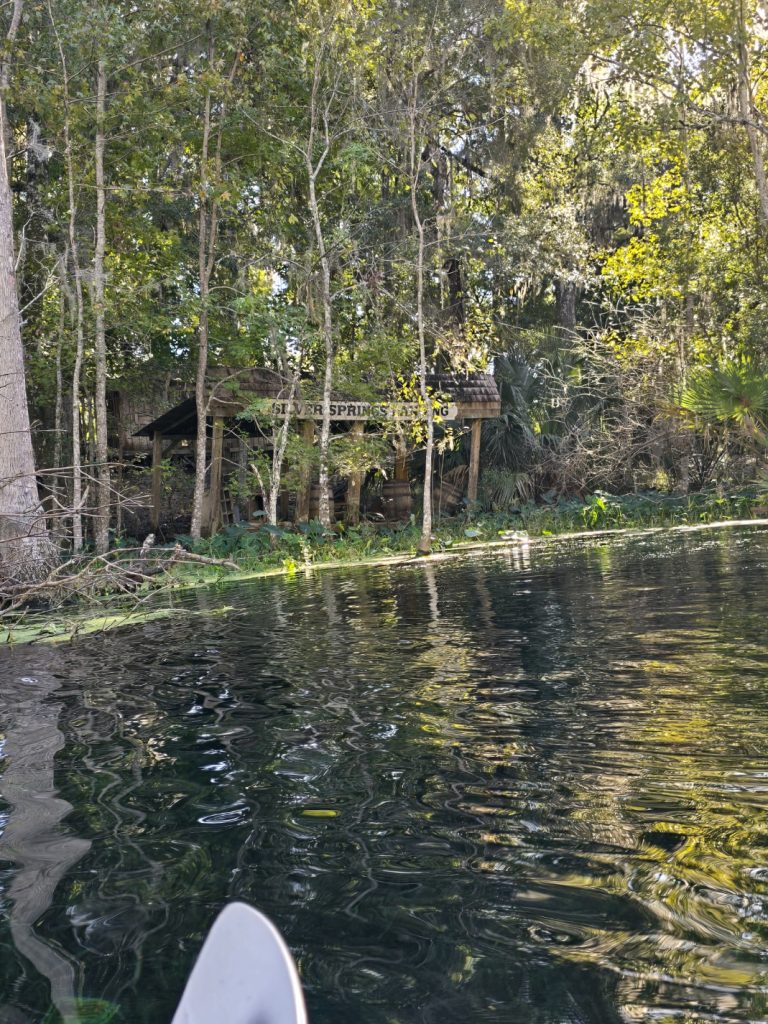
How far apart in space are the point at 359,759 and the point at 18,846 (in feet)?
4.41

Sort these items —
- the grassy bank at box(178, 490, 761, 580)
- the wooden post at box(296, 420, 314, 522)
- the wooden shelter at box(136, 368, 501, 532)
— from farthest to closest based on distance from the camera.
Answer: the wooden post at box(296, 420, 314, 522), the wooden shelter at box(136, 368, 501, 532), the grassy bank at box(178, 490, 761, 580)

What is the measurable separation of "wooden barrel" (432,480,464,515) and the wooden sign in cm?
313

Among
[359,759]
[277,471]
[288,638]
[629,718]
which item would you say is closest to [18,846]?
[359,759]

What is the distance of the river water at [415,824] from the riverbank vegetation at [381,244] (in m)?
9.41

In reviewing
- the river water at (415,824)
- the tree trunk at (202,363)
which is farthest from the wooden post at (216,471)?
the river water at (415,824)

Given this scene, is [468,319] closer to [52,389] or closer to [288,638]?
[52,389]

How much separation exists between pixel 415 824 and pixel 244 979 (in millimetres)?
2112

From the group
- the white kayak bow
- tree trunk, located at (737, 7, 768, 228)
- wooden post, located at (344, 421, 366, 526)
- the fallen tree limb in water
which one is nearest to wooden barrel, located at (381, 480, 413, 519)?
wooden post, located at (344, 421, 366, 526)

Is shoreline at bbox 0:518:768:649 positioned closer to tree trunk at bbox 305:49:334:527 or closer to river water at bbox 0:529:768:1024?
river water at bbox 0:529:768:1024

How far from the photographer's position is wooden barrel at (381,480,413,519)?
22672mm

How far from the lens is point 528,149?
961 inches

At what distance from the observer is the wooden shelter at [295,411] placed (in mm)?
19469

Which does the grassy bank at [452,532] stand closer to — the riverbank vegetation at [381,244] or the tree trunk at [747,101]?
the riverbank vegetation at [381,244]

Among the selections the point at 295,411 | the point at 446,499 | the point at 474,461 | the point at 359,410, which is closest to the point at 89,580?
the point at 295,411
